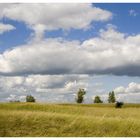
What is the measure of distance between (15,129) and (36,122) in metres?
1.34

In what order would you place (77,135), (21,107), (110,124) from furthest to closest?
(21,107)
(110,124)
(77,135)

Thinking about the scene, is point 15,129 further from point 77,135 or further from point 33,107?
point 33,107

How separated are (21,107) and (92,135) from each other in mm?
31965

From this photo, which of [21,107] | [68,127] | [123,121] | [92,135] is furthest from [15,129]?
[21,107]

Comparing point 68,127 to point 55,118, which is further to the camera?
point 55,118

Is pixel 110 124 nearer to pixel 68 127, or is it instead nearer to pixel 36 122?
pixel 68 127

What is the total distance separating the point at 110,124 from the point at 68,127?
7.32 ft

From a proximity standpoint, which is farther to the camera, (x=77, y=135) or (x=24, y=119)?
(x=24, y=119)

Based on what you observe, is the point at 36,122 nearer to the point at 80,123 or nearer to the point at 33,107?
the point at 80,123

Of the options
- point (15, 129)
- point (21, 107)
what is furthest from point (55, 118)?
point (21, 107)

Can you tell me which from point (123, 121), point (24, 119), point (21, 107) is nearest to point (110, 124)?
point (123, 121)

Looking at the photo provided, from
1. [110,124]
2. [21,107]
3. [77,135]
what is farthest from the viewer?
[21,107]

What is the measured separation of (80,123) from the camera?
791 inches

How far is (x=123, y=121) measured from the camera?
20844 mm
